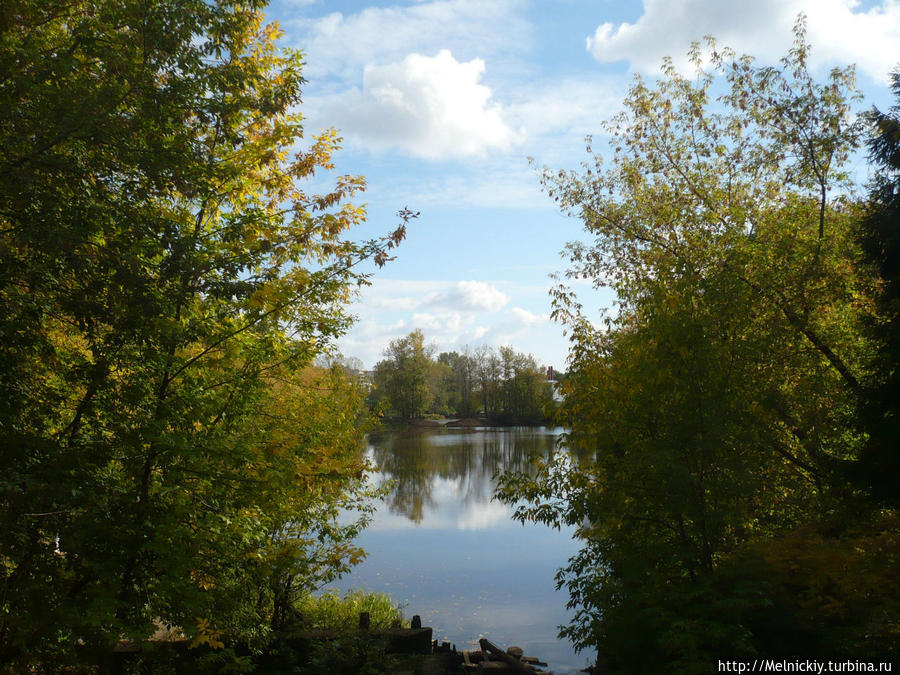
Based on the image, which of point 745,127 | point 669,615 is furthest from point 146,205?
point 745,127

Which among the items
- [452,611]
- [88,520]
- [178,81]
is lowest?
[452,611]

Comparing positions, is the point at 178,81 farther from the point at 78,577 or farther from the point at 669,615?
the point at 669,615

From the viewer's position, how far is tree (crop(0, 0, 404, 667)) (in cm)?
548

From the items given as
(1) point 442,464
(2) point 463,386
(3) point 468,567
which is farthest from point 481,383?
(3) point 468,567

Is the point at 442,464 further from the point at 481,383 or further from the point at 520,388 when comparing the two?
the point at 481,383

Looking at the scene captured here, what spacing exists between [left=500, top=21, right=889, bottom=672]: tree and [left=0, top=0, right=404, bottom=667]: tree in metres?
3.53

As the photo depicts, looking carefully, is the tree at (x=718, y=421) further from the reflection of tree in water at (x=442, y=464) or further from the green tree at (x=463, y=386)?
the green tree at (x=463, y=386)

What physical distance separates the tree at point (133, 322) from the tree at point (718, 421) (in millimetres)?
3525

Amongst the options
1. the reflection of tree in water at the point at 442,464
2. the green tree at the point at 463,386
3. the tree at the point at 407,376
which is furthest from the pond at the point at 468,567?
the green tree at the point at 463,386

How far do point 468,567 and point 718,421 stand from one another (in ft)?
43.6

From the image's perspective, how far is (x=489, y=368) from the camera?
97.7 m

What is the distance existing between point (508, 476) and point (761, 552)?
3.13 metres

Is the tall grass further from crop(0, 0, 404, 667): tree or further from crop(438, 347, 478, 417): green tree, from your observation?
crop(438, 347, 478, 417): green tree

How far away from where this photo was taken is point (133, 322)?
18.7 feet
